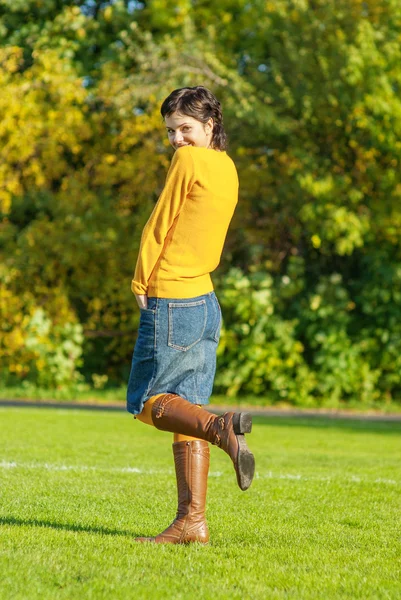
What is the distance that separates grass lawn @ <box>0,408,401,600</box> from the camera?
3.50m

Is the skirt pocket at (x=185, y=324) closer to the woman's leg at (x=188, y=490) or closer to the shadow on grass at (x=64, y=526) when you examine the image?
the woman's leg at (x=188, y=490)

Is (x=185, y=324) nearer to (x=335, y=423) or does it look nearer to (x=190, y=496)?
(x=190, y=496)

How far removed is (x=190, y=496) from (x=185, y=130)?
158 cm

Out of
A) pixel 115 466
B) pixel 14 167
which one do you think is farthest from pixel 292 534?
pixel 14 167

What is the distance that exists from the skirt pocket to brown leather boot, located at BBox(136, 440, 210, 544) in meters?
0.44

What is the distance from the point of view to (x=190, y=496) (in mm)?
4379

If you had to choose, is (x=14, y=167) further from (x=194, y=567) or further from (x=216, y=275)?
(x=194, y=567)

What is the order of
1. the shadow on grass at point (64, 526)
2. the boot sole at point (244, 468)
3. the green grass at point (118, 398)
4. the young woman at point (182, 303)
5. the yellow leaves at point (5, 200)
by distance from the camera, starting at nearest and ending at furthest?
the boot sole at point (244, 468) < the young woman at point (182, 303) < the shadow on grass at point (64, 526) < the green grass at point (118, 398) < the yellow leaves at point (5, 200)

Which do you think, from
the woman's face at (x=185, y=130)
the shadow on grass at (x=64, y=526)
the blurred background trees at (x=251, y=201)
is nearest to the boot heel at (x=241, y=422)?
the shadow on grass at (x=64, y=526)

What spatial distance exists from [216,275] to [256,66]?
371 cm

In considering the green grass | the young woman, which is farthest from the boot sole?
the green grass

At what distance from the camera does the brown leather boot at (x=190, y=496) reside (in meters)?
4.34

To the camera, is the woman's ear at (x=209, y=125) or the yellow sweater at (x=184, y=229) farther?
the woman's ear at (x=209, y=125)

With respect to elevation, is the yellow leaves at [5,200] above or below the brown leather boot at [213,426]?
below
